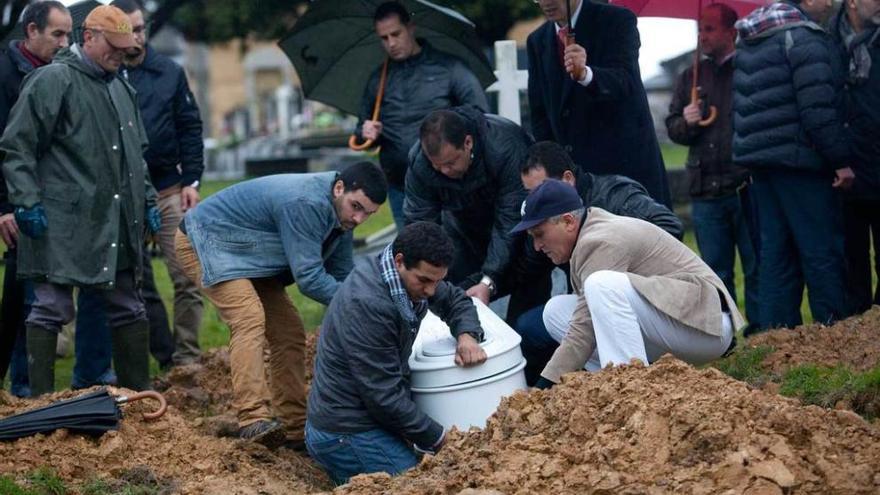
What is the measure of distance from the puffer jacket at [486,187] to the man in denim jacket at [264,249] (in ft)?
1.96

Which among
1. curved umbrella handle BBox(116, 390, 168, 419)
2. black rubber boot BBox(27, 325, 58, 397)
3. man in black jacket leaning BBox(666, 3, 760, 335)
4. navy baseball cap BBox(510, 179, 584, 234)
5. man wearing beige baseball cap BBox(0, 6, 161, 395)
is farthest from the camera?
man in black jacket leaning BBox(666, 3, 760, 335)

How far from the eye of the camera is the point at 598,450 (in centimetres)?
555

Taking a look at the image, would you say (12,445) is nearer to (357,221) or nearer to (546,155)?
(357,221)

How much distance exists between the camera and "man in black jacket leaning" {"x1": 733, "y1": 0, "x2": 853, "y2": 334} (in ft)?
28.1

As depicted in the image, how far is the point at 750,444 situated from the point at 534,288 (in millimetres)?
3331

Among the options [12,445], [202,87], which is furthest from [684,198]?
[202,87]

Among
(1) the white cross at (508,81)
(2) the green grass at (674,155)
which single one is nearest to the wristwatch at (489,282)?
(1) the white cross at (508,81)

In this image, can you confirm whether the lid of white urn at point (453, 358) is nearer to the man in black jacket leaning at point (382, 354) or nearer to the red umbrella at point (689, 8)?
the man in black jacket leaning at point (382, 354)

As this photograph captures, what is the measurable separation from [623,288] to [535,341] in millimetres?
1098

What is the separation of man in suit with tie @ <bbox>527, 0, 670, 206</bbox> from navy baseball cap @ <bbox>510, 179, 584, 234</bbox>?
1390mm

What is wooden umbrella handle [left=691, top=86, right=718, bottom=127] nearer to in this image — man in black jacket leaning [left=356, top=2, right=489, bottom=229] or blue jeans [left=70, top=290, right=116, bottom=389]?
man in black jacket leaning [left=356, top=2, right=489, bottom=229]

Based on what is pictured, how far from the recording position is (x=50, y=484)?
21.0 ft

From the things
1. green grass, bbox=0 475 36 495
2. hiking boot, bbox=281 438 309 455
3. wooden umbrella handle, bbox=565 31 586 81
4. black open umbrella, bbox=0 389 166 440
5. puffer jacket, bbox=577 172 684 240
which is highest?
Answer: wooden umbrella handle, bbox=565 31 586 81

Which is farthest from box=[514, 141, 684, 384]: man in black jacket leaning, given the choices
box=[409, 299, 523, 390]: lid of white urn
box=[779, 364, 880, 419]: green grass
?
box=[779, 364, 880, 419]: green grass
